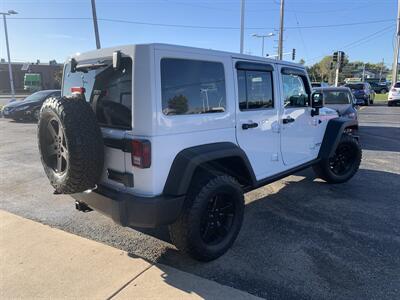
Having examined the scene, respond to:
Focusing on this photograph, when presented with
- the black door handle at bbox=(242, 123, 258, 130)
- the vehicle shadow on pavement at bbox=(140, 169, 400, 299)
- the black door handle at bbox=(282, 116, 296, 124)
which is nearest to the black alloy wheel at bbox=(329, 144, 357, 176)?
the vehicle shadow on pavement at bbox=(140, 169, 400, 299)

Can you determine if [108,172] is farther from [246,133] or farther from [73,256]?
[246,133]

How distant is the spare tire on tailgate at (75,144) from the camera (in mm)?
2873

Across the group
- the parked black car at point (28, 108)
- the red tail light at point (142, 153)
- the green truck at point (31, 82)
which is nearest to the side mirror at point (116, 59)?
the red tail light at point (142, 153)

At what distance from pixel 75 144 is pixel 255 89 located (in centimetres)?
213

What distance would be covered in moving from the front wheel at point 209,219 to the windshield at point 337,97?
301 inches

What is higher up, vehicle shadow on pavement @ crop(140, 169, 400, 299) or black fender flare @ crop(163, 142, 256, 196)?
black fender flare @ crop(163, 142, 256, 196)

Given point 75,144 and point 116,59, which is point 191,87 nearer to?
point 116,59

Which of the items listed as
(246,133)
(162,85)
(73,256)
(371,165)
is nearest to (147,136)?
(162,85)

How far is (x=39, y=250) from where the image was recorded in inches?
143

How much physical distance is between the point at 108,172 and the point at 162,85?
0.99 metres

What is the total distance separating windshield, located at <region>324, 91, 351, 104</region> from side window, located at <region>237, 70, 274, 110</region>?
21.9ft

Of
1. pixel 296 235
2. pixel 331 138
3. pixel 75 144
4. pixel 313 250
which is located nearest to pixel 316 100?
pixel 331 138

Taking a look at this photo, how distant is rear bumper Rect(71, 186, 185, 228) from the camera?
292cm

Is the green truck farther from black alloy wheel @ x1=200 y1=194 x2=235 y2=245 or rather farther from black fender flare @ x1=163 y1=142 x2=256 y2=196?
black fender flare @ x1=163 y1=142 x2=256 y2=196
